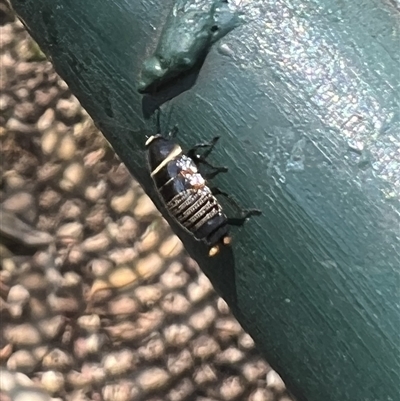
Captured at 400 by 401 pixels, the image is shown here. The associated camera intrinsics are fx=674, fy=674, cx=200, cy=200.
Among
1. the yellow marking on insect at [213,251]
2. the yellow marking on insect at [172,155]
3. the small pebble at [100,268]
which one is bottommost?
the small pebble at [100,268]

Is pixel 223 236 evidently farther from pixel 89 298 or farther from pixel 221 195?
pixel 89 298

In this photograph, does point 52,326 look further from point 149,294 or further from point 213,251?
point 213,251

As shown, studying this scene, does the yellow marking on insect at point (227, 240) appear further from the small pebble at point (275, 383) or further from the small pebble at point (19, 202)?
the small pebble at point (19, 202)

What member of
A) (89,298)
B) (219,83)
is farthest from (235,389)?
(219,83)

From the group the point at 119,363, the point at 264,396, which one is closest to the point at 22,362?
the point at 119,363

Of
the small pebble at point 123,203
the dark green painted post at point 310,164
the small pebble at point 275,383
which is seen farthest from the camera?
the small pebble at point 123,203

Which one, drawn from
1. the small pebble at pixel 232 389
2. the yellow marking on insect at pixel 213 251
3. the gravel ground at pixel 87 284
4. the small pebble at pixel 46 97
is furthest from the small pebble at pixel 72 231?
the yellow marking on insect at pixel 213 251

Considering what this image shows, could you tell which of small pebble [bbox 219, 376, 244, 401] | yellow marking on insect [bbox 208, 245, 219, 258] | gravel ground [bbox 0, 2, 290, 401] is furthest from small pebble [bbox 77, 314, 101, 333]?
yellow marking on insect [bbox 208, 245, 219, 258]
